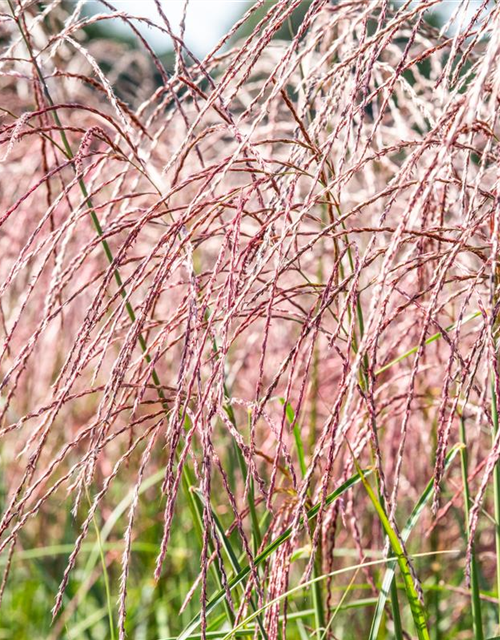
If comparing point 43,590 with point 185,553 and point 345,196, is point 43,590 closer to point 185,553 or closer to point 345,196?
point 185,553

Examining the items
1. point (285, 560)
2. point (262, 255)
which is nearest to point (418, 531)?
point (285, 560)

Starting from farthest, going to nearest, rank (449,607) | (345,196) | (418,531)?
(418,531) < (449,607) < (345,196)

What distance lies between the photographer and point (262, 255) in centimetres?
88

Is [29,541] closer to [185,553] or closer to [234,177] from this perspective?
[185,553]

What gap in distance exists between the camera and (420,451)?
248 cm

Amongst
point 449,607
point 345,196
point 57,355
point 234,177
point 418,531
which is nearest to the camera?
point 345,196

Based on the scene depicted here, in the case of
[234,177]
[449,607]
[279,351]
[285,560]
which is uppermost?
[234,177]

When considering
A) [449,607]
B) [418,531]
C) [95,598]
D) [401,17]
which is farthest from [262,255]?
[418,531]

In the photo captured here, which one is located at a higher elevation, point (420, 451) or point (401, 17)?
point (401, 17)

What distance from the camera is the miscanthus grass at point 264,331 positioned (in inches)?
32.6

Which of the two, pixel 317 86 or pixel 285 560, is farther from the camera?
A: pixel 317 86

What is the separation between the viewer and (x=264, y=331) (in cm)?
87

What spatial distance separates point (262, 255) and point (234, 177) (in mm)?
2581

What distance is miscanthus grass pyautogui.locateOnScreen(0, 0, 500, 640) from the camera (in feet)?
2.72
